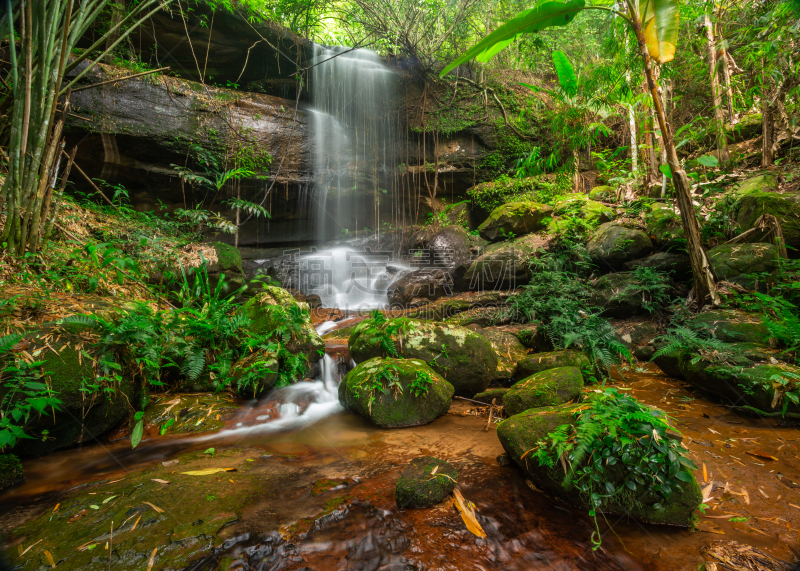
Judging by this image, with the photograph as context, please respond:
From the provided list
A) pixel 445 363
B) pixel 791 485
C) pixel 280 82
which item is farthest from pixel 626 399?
pixel 280 82

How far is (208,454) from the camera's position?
2598 millimetres

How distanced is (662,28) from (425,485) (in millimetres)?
5317

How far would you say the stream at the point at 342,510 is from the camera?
1.55 metres

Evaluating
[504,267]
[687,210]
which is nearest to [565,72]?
[687,210]

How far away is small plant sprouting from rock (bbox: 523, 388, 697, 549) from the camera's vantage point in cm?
167

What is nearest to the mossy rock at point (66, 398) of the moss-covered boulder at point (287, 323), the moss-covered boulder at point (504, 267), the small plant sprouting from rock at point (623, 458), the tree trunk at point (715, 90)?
the moss-covered boulder at point (287, 323)

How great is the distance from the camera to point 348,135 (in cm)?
1164

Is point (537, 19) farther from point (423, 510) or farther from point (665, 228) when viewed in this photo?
point (665, 228)

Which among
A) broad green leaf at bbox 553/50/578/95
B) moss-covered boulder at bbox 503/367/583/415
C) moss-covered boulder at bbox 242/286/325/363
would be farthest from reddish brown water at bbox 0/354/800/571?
broad green leaf at bbox 553/50/578/95

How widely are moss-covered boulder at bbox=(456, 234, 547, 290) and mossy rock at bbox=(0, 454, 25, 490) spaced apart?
7.35 metres

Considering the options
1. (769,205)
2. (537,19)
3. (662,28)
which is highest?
(662,28)

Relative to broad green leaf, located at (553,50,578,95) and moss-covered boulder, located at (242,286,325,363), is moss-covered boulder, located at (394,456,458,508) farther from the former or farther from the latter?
broad green leaf, located at (553,50,578,95)

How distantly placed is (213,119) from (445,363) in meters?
9.20

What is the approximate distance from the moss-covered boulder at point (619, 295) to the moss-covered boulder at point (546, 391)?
2767 millimetres
